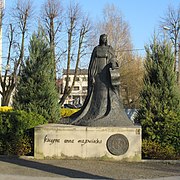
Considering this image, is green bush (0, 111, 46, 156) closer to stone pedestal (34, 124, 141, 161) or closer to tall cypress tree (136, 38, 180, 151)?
stone pedestal (34, 124, 141, 161)

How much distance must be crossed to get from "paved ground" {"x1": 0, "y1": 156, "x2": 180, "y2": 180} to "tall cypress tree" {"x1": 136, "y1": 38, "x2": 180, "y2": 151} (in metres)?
1.18

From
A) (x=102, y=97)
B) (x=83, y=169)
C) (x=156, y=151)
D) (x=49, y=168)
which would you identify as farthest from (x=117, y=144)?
(x=49, y=168)

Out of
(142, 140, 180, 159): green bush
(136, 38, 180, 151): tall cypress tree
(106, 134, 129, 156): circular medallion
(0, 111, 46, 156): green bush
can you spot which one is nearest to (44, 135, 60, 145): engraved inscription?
(0, 111, 46, 156): green bush

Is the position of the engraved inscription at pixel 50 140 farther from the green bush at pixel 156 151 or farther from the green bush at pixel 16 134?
the green bush at pixel 156 151

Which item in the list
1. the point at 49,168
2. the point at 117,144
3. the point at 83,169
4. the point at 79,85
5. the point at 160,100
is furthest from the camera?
the point at 79,85

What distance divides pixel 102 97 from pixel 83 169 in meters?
3.20

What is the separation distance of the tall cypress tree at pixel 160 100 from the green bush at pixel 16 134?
365cm

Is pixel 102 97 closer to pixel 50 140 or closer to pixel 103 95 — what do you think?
pixel 103 95

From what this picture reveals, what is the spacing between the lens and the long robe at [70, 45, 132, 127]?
12.4 m

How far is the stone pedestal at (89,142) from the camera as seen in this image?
1171 cm

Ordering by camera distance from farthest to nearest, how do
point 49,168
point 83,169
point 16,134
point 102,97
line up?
point 102,97
point 16,134
point 49,168
point 83,169

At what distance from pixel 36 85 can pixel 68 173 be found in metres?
5.44

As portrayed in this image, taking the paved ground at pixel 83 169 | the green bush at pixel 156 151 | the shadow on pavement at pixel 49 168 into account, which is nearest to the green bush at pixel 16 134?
the shadow on pavement at pixel 49 168

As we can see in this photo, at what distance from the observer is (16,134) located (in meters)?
12.6
